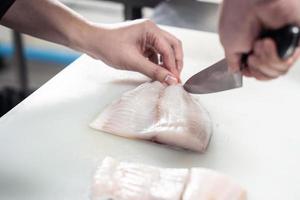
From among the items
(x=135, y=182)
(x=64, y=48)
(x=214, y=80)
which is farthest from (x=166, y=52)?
(x=64, y=48)

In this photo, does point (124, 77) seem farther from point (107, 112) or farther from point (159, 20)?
point (159, 20)

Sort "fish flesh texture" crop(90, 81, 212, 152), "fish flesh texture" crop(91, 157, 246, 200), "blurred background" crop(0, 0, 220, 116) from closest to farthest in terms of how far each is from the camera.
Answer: "fish flesh texture" crop(91, 157, 246, 200) → "fish flesh texture" crop(90, 81, 212, 152) → "blurred background" crop(0, 0, 220, 116)

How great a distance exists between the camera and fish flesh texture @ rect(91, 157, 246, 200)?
89 centimetres

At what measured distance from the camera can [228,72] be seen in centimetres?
113

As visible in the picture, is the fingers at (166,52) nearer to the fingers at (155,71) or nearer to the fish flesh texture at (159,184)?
the fingers at (155,71)

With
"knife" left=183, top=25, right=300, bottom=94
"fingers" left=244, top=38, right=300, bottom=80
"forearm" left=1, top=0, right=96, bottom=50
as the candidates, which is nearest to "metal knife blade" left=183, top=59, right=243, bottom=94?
"knife" left=183, top=25, right=300, bottom=94

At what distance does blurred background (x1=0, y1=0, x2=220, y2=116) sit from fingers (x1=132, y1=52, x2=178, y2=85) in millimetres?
417

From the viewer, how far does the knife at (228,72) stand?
2.60 ft

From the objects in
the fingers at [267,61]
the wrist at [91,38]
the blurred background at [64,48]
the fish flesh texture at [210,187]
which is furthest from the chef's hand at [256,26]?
the blurred background at [64,48]

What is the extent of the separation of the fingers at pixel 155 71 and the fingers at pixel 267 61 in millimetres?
359

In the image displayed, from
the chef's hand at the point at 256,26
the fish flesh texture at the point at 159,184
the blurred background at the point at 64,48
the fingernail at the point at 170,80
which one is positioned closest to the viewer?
the chef's hand at the point at 256,26

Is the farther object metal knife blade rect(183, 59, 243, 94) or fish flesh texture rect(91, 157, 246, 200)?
metal knife blade rect(183, 59, 243, 94)

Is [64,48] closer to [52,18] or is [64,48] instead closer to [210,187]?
[52,18]

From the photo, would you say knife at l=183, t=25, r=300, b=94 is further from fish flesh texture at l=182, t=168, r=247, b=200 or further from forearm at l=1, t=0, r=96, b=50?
forearm at l=1, t=0, r=96, b=50
